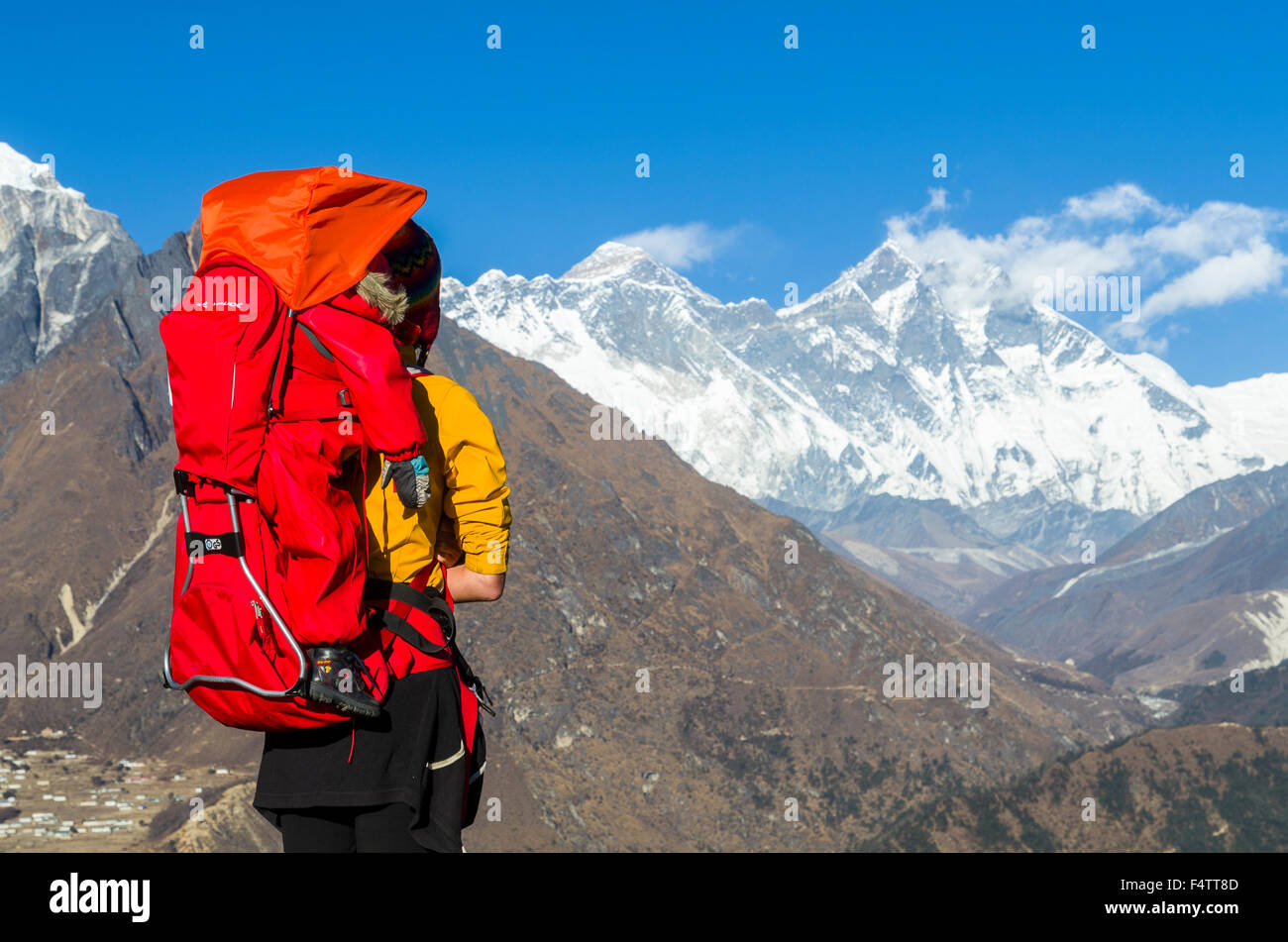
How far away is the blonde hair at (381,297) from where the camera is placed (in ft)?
12.9

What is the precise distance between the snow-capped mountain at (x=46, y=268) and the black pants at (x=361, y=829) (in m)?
158

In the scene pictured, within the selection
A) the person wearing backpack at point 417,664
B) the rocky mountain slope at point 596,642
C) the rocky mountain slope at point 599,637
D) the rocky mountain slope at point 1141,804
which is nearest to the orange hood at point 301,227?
the person wearing backpack at point 417,664

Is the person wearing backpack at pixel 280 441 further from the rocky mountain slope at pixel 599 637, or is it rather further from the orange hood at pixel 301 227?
the rocky mountain slope at pixel 599 637

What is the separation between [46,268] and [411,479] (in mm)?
177501

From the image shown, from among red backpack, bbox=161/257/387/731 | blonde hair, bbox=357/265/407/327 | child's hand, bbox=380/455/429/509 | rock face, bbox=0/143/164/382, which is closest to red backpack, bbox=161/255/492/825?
red backpack, bbox=161/257/387/731

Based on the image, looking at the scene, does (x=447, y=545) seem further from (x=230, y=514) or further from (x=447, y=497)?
(x=230, y=514)

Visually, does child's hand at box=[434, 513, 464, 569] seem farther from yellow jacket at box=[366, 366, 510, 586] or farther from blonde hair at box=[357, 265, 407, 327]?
blonde hair at box=[357, 265, 407, 327]

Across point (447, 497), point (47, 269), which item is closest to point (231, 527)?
point (447, 497)

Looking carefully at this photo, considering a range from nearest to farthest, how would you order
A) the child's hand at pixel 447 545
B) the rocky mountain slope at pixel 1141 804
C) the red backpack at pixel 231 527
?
the red backpack at pixel 231 527 < the child's hand at pixel 447 545 < the rocky mountain slope at pixel 1141 804

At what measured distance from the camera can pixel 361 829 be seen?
4.01m

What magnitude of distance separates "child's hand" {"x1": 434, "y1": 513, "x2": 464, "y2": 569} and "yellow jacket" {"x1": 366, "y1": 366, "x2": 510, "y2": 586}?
4 cm
